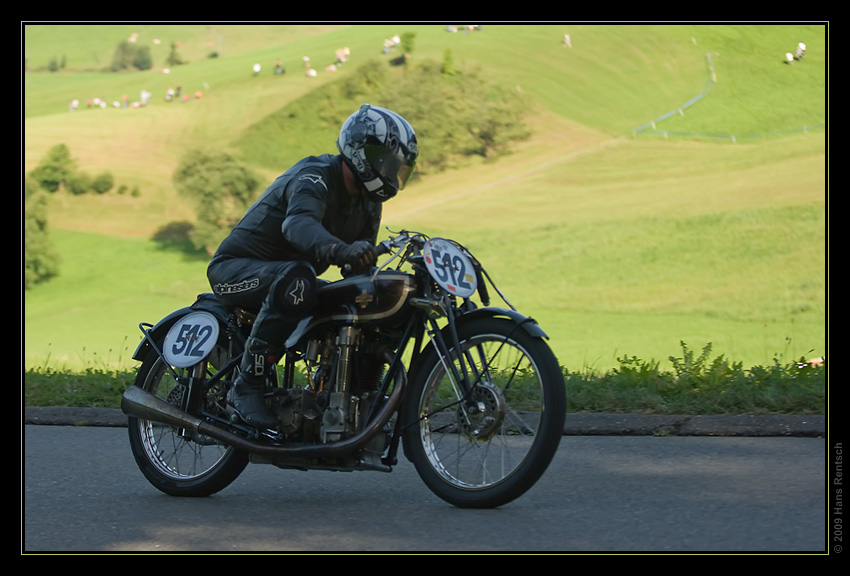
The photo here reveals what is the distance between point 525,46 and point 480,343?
80190mm

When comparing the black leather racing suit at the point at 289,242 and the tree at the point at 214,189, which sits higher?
the tree at the point at 214,189

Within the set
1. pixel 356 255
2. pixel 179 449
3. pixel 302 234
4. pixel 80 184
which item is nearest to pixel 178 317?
pixel 179 449

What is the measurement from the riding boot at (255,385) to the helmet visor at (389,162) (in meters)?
0.99

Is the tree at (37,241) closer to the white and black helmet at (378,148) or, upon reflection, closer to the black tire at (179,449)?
the black tire at (179,449)

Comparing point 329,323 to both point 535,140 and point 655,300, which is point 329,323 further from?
point 535,140

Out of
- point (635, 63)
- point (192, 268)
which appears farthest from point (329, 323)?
point (635, 63)

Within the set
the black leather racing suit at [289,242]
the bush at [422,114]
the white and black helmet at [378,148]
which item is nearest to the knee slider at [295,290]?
the black leather racing suit at [289,242]

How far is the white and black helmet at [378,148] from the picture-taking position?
17.4 ft

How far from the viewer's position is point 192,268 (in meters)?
59.9

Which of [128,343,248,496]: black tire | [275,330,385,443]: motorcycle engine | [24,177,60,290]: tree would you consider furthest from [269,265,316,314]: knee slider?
[24,177,60,290]: tree

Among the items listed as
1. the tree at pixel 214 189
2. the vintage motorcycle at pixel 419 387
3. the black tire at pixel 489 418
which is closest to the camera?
the black tire at pixel 489 418

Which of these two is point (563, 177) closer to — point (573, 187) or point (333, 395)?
point (573, 187)

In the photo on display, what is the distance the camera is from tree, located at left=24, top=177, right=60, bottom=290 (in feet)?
193

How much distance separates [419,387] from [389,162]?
1.05 m
